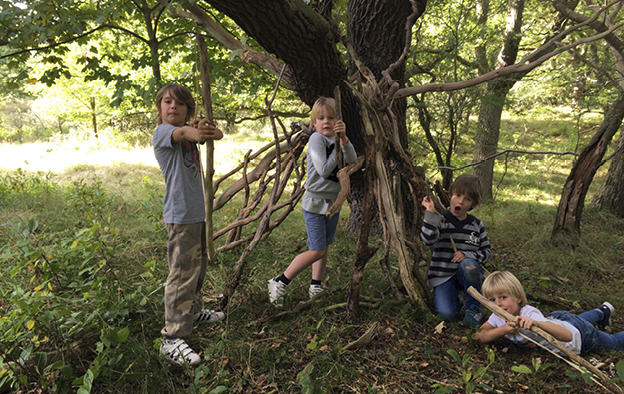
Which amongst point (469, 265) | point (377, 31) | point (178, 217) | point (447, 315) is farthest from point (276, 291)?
point (377, 31)

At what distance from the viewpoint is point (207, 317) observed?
272cm

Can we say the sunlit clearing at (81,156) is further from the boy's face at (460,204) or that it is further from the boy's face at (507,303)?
the boy's face at (507,303)

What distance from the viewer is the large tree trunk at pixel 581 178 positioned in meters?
3.93

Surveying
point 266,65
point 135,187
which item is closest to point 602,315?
point 266,65

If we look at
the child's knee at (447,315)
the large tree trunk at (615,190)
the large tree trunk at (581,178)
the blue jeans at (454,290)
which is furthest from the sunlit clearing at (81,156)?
the large tree trunk at (615,190)

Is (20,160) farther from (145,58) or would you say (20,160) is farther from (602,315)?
(602,315)

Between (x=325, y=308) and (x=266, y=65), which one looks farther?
(x=266, y=65)

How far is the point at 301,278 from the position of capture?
339cm

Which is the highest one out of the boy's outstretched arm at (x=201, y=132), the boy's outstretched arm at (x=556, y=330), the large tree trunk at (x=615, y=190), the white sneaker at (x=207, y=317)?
the boy's outstretched arm at (x=201, y=132)

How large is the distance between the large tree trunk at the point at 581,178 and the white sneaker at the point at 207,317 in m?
3.92

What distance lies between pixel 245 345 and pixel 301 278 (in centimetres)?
109

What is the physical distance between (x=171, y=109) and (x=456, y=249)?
2415 mm

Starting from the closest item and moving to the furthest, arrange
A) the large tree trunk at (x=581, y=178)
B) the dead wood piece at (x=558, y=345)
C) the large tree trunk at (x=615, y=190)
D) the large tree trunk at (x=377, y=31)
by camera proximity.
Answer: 1. the dead wood piece at (x=558, y=345)
2. the large tree trunk at (x=377, y=31)
3. the large tree trunk at (x=581, y=178)
4. the large tree trunk at (x=615, y=190)

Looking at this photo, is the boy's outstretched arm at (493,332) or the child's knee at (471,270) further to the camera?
the child's knee at (471,270)
